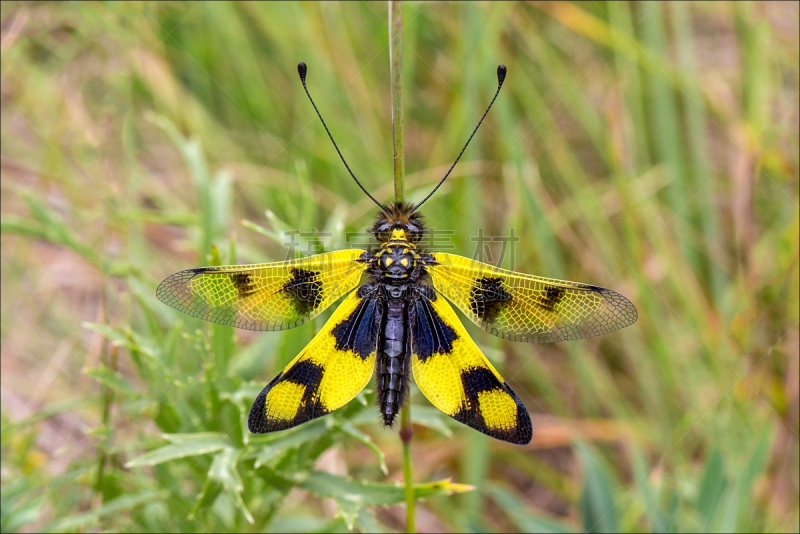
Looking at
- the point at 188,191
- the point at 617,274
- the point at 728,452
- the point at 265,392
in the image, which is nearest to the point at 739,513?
the point at 728,452

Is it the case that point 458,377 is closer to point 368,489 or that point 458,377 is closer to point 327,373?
point 327,373

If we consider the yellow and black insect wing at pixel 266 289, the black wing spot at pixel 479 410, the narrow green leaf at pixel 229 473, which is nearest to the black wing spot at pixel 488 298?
the black wing spot at pixel 479 410

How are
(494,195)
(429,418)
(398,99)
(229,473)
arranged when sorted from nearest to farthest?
(398,99) → (229,473) → (429,418) → (494,195)

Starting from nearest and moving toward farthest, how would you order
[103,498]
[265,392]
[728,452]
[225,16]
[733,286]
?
[265,392]
[103,498]
[728,452]
[733,286]
[225,16]

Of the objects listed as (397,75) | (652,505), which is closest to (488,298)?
(397,75)

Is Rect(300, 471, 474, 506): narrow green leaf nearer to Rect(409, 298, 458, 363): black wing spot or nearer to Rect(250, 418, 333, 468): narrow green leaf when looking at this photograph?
Rect(250, 418, 333, 468): narrow green leaf

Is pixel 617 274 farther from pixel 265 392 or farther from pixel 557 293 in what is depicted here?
pixel 265 392
